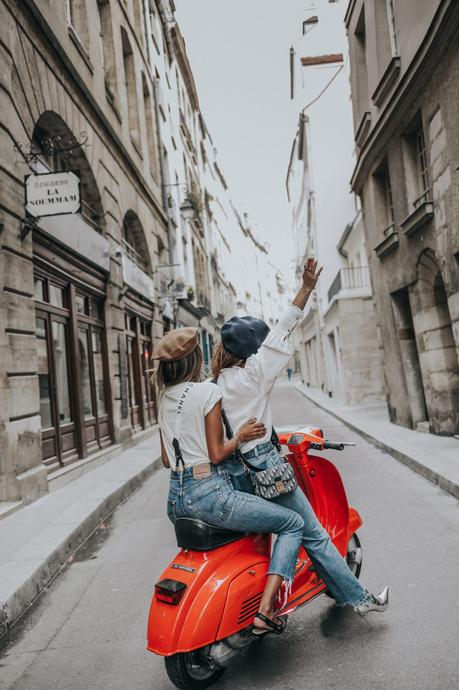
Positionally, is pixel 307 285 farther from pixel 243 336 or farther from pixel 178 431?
pixel 178 431

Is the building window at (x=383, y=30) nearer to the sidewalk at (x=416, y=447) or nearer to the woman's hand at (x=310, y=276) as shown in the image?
the sidewalk at (x=416, y=447)

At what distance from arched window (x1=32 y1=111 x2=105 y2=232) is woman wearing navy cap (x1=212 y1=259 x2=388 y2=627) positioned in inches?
239

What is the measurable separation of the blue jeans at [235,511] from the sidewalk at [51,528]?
185 cm

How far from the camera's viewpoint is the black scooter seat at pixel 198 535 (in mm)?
2688

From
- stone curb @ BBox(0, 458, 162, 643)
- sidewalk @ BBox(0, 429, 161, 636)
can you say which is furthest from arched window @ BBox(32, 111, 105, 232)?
stone curb @ BBox(0, 458, 162, 643)

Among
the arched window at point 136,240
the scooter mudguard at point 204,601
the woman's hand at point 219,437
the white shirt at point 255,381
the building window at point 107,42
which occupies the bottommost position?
the scooter mudguard at point 204,601

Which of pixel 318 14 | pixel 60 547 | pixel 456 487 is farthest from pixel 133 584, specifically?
pixel 318 14

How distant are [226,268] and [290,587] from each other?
44.2 m

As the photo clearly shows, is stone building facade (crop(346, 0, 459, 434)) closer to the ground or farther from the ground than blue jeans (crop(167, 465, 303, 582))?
farther from the ground

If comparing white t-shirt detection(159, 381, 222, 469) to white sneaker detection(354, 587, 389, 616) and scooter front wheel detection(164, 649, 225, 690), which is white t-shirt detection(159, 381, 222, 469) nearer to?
scooter front wheel detection(164, 649, 225, 690)

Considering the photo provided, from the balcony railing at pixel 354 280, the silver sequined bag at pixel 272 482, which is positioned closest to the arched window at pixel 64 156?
the silver sequined bag at pixel 272 482

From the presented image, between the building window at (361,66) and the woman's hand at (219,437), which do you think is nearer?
the woman's hand at (219,437)

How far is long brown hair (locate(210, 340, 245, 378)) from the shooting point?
2.97m

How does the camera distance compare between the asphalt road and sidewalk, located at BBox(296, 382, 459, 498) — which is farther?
sidewalk, located at BBox(296, 382, 459, 498)
